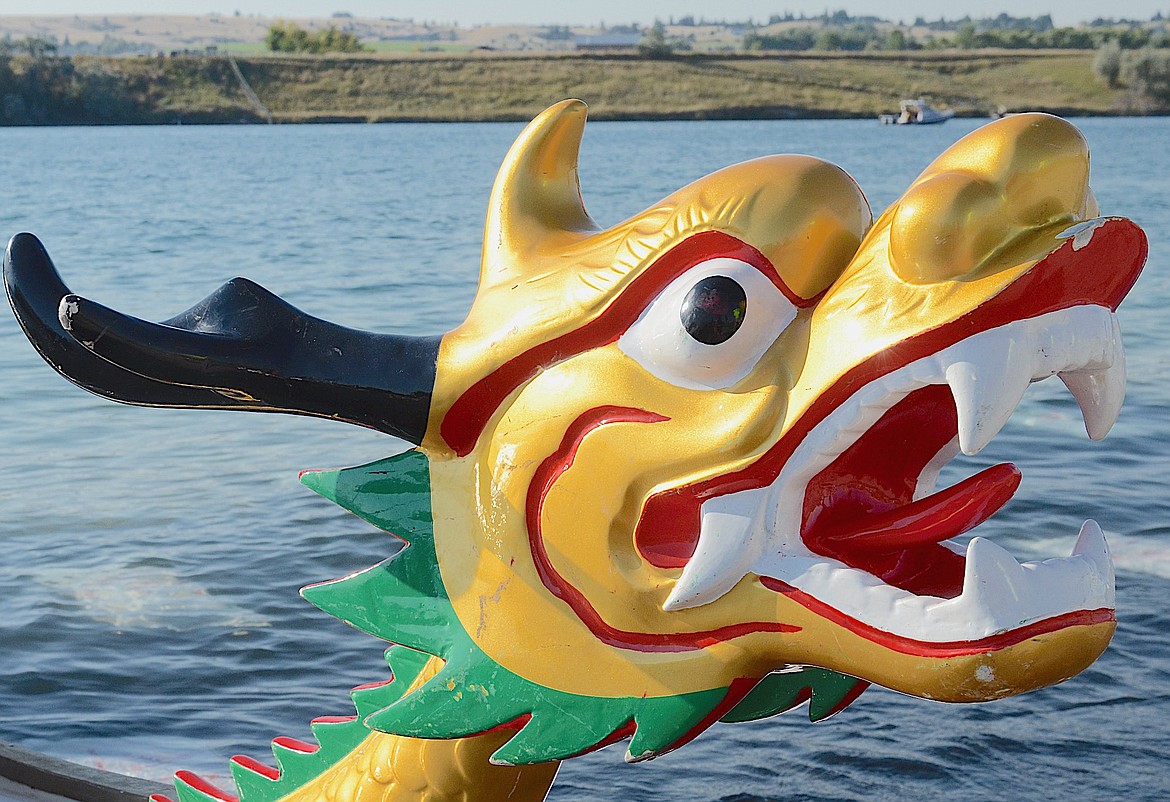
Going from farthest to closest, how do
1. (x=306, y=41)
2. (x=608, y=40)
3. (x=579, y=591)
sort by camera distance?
(x=608, y=40), (x=306, y=41), (x=579, y=591)

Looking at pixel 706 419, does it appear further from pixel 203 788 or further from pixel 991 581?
pixel 203 788

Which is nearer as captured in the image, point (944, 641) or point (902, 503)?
point (944, 641)

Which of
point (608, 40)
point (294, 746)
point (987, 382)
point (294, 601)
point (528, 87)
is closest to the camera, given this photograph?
point (987, 382)

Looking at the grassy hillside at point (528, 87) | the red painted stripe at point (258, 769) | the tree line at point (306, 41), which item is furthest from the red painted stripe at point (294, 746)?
the tree line at point (306, 41)

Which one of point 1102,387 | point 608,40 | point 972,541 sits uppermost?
point 608,40

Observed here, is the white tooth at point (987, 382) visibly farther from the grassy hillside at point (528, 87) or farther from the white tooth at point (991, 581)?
the grassy hillside at point (528, 87)

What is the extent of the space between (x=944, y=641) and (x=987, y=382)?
0.80ft

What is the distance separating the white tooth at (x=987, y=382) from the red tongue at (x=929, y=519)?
14 cm

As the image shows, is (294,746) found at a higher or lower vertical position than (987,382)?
lower

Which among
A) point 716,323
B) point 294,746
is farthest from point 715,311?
point 294,746

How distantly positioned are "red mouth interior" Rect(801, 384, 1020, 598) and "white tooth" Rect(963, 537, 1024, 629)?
0.08m

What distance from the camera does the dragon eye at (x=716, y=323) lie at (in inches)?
52.7

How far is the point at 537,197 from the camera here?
1576mm

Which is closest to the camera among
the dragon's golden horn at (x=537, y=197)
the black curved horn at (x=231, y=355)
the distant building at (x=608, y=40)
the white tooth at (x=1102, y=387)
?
the white tooth at (x=1102, y=387)
